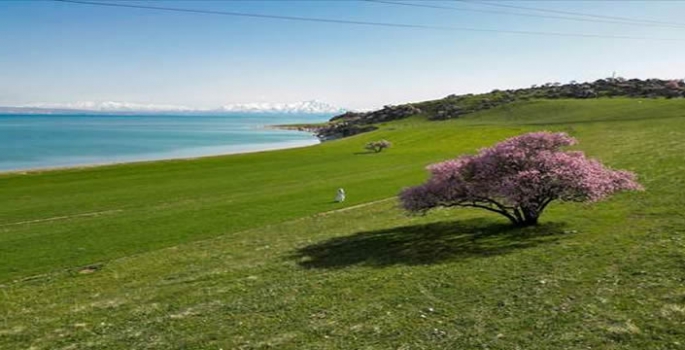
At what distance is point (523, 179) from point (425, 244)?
4.04 meters

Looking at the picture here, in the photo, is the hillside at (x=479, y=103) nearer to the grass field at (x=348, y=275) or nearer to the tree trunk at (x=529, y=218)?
the grass field at (x=348, y=275)

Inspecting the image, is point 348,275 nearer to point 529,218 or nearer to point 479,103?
point 529,218

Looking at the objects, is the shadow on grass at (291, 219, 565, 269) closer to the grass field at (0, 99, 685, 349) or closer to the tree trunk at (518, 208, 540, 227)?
the grass field at (0, 99, 685, 349)

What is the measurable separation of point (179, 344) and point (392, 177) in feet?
108

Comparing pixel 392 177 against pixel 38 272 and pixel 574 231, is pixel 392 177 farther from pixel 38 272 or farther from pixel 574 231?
pixel 38 272

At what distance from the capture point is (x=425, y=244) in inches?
732

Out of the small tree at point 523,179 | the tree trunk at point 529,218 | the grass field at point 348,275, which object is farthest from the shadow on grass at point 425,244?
the small tree at point 523,179

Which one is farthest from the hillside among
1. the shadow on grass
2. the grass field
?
the shadow on grass

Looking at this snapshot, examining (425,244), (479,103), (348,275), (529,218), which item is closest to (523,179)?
(529,218)

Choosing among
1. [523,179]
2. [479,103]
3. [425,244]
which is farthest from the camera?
[479,103]

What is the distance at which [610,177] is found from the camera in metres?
18.5

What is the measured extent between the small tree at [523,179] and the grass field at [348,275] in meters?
1.23

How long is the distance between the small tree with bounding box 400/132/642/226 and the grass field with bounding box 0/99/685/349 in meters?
1.23

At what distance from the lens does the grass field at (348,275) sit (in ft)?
36.1
